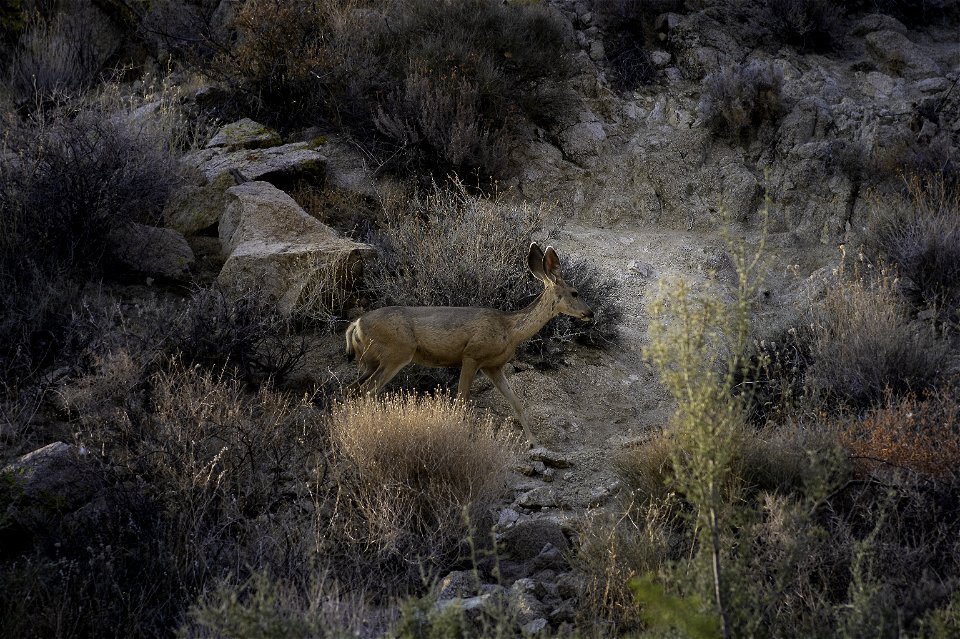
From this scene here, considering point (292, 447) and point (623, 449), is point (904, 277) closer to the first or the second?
point (623, 449)

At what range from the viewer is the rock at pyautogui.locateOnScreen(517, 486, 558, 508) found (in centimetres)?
660

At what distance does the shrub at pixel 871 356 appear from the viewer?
7.56 m

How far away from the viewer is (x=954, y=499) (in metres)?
5.78

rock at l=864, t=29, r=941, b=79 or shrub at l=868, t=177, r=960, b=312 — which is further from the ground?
rock at l=864, t=29, r=941, b=79

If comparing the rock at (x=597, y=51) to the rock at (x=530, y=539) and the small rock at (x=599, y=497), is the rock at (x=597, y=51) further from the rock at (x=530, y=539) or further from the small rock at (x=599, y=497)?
the rock at (x=530, y=539)

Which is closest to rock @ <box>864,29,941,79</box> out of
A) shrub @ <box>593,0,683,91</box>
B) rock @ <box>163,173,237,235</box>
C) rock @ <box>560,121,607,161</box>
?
shrub @ <box>593,0,683,91</box>

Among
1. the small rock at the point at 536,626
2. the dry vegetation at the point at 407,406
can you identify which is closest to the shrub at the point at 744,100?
the dry vegetation at the point at 407,406

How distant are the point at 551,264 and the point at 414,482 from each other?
2513mm

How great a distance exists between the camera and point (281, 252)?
9.09 metres

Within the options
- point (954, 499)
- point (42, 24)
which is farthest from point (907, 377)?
point (42, 24)

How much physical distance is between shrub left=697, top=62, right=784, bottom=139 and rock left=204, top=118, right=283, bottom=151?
6.01m

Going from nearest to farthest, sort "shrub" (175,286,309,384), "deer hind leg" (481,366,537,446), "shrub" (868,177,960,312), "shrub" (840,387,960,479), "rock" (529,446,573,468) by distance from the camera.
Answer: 1. "shrub" (840,387,960,479)
2. "rock" (529,446,573,468)
3. "deer hind leg" (481,366,537,446)
4. "shrub" (175,286,309,384)
5. "shrub" (868,177,960,312)

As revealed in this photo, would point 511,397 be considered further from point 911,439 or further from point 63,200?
point 63,200

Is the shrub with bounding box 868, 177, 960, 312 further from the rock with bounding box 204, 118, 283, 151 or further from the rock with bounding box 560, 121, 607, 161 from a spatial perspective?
the rock with bounding box 204, 118, 283, 151
